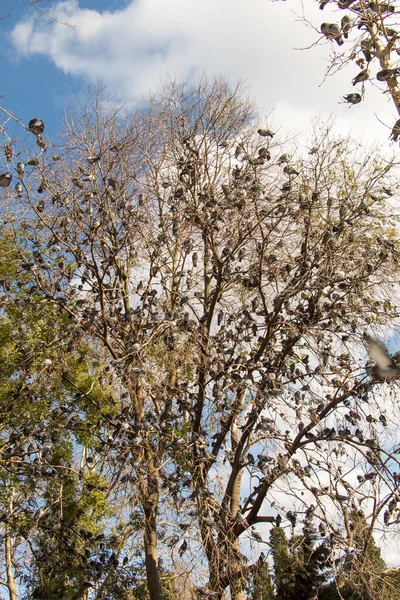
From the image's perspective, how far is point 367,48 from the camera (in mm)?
4094

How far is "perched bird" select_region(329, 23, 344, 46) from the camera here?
4238 mm

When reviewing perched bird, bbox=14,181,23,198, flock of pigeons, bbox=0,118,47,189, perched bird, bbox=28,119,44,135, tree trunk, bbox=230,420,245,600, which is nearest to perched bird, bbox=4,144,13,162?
flock of pigeons, bbox=0,118,47,189

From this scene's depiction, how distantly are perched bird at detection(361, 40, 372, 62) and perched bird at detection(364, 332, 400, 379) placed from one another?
2.49 m

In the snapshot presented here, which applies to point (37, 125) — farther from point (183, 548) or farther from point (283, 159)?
point (183, 548)

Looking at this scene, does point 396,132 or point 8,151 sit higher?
point 8,151

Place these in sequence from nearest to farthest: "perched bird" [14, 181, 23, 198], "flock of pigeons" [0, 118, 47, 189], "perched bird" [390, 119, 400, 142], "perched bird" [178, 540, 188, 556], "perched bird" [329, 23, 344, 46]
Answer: "perched bird" [390, 119, 400, 142] → "perched bird" [329, 23, 344, 46] → "flock of pigeons" [0, 118, 47, 189] → "perched bird" [178, 540, 188, 556] → "perched bird" [14, 181, 23, 198]

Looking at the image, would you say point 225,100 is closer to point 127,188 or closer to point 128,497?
point 127,188

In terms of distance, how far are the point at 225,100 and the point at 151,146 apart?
1.23 meters

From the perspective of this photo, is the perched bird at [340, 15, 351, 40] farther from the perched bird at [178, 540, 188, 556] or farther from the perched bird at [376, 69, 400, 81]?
the perched bird at [178, 540, 188, 556]

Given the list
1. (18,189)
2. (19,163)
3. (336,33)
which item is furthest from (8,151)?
(336,33)

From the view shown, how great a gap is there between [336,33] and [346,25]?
0.09m

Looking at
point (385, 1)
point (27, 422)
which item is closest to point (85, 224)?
point (27, 422)

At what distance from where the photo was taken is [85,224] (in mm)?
7301

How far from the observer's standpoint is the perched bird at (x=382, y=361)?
16.5 feet
